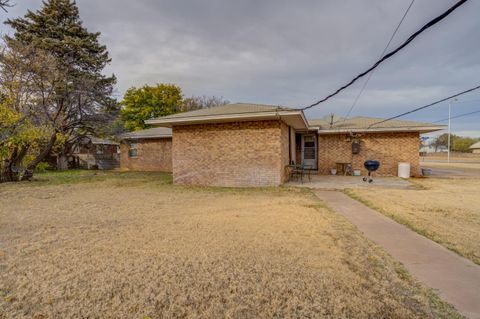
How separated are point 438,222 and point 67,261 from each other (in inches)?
252

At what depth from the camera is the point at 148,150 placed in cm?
1820

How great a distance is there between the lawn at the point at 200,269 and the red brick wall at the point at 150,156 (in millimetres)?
12206

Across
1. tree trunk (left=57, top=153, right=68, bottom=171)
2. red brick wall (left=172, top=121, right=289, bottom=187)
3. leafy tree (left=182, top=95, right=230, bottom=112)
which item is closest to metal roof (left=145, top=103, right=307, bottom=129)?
red brick wall (left=172, top=121, right=289, bottom=187)

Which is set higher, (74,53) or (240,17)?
(74,53)

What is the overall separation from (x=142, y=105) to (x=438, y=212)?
2940cm

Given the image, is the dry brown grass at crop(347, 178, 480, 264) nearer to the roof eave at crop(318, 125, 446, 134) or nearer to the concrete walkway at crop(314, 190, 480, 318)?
the concrete walkway at crop(314, 190, 480, 318)

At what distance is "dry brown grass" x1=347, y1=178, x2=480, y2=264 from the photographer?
3775 millimetres

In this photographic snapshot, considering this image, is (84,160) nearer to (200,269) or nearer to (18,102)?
(18,102)

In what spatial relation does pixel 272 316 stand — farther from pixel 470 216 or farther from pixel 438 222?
pixel 470 216

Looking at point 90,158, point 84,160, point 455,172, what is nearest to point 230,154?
point 455,172

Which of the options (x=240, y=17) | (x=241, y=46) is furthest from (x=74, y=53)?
(x=240, y=17)

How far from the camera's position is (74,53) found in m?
20.4

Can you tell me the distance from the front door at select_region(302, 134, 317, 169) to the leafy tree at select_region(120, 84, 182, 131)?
2031 centimetres

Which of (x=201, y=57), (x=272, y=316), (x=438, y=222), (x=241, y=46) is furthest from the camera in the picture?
(x=201, y=57)
